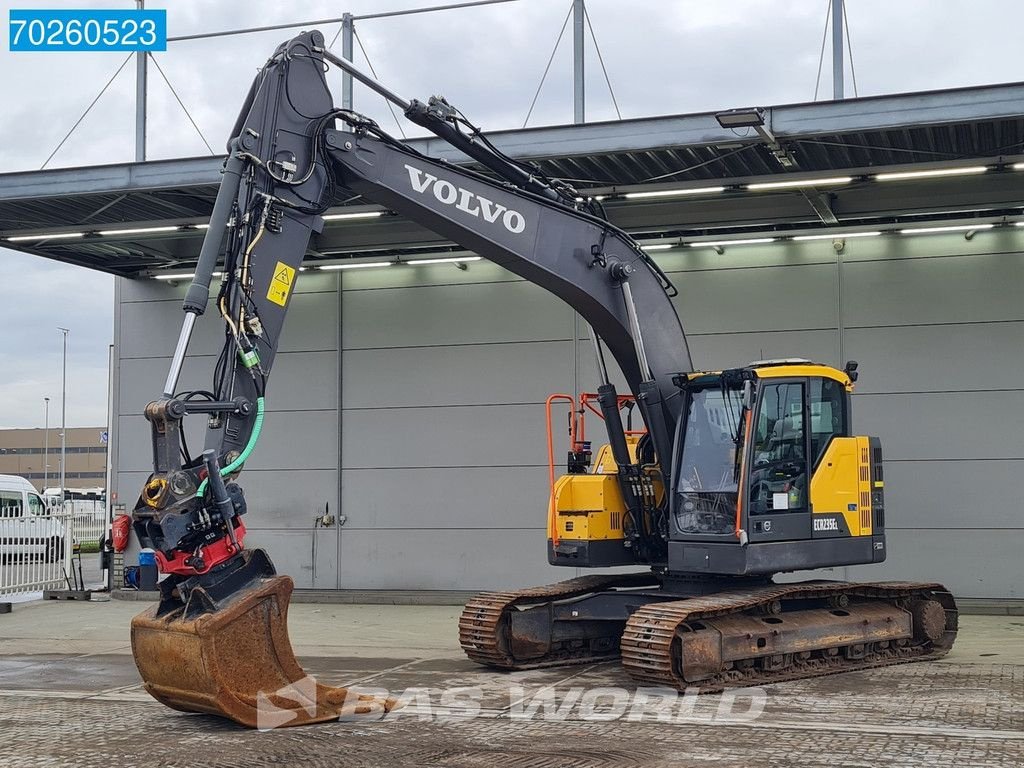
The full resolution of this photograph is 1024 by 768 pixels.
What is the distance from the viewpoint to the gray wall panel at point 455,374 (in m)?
18.6

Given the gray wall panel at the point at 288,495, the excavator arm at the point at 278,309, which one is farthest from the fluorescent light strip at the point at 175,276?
the excavator arm at the point at 278,309

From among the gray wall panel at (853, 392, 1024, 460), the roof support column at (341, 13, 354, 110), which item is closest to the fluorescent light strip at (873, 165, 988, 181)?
the gray wall panel at (853, 392, 1024, 460)

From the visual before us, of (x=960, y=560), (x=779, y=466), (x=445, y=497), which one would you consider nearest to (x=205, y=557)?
(x=779, y=466)

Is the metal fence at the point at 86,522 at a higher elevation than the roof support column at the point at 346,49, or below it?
below

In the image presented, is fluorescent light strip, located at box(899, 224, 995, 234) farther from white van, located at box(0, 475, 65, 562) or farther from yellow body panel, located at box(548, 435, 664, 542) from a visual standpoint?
white van, located at box(0, 475, 65, 562)

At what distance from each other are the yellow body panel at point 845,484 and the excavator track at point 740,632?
74 cm

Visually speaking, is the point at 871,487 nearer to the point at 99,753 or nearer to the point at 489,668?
the point at 489,668

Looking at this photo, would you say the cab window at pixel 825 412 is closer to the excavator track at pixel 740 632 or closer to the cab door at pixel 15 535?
the excavator track at pixel 740 632

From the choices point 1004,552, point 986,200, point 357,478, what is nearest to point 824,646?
point 1004,552

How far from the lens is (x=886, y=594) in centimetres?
1241

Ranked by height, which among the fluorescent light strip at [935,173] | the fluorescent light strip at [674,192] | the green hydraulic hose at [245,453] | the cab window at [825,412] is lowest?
the green hydraulic hose at [245,453]

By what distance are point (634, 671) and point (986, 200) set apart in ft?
30.9

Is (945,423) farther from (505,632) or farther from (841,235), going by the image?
(505,632)

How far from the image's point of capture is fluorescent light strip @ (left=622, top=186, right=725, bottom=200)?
1614cm
